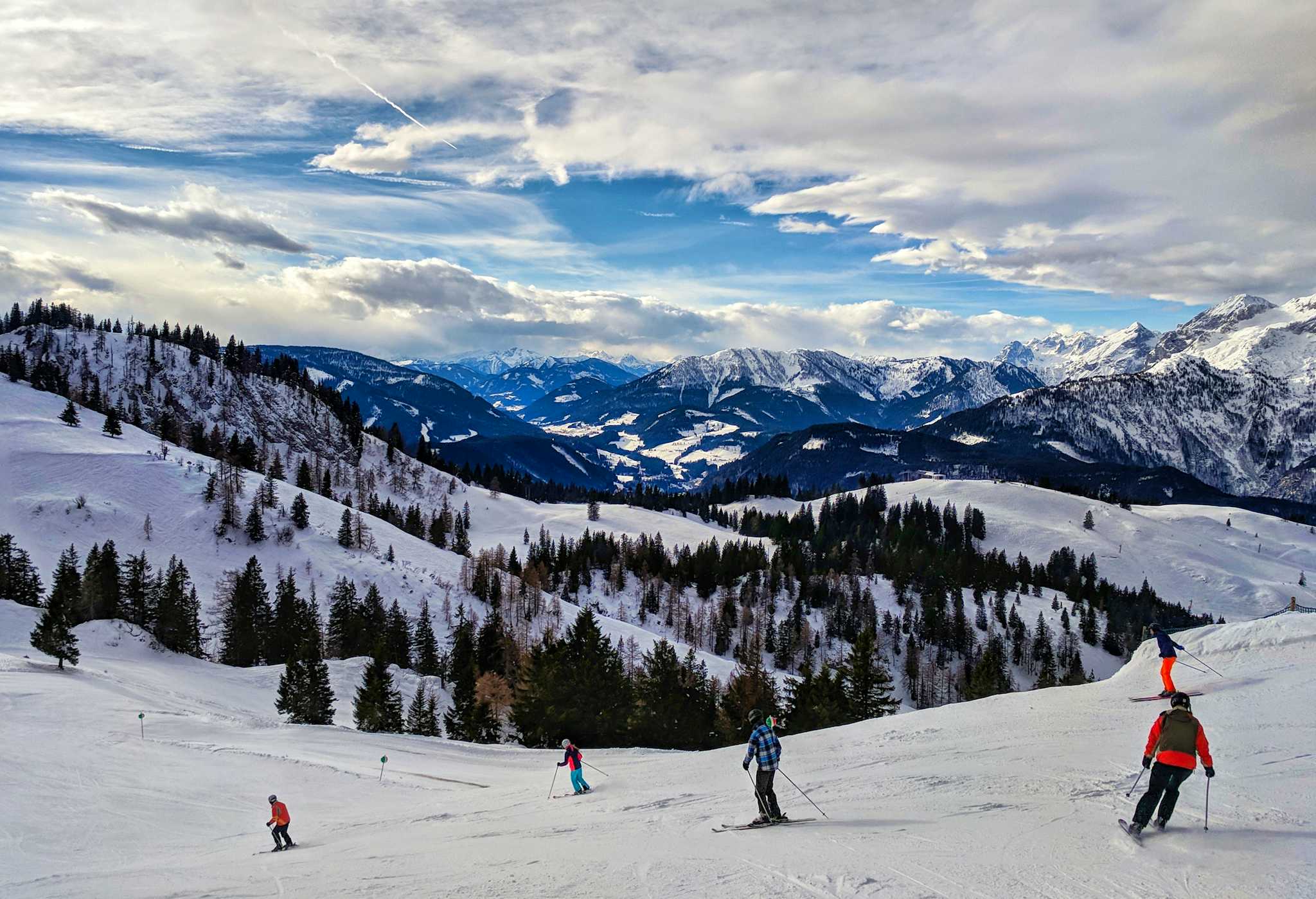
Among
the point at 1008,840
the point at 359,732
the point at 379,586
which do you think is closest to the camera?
the point at 1008,840

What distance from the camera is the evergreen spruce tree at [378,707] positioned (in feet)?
167

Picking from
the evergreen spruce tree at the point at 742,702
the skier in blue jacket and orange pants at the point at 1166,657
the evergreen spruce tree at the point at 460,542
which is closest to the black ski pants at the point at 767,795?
the skier in blue jacket and orange pants at the point at 1166,657

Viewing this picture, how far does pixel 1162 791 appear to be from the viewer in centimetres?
1248

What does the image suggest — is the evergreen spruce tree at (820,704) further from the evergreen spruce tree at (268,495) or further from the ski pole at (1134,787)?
the evergreen spruce tree at (268,495)

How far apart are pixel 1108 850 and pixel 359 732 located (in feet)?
124

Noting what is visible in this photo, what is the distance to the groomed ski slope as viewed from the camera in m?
11.6

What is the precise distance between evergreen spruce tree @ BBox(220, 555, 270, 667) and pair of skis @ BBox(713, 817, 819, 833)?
78520 mm

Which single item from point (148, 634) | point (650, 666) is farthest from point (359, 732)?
point (148, 634)

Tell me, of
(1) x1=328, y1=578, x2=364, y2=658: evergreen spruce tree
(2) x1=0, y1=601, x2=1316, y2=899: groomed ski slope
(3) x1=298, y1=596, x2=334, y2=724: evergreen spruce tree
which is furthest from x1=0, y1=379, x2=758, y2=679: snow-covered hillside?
(2) x1=0, y1=601, x2=1316, y2=899: groomed ski slope

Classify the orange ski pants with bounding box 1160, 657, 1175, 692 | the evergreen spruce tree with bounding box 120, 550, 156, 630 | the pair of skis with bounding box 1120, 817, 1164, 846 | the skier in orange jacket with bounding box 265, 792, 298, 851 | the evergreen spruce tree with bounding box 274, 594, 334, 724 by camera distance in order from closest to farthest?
the pair of skis with bounding box 1120, 817, 1164, 846
the skier in orange jacket with bounding box 265, 792, 298, 851
the orange ski pants with bounding box 1160, 657, 1175, 692
the evergreen spruce tree with bounding box 274, 594, 334, 724
the evergreen spruce tree with bounding box 120, 550, 156, 630

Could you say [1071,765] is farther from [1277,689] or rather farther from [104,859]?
[104,859]

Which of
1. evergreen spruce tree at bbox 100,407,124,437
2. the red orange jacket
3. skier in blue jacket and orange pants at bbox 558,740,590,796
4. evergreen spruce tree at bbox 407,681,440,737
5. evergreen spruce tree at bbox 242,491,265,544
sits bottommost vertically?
evergreen spruce tree at bbox 407,681,440,737

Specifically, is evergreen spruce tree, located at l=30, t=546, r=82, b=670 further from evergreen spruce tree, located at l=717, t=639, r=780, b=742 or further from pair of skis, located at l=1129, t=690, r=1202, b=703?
pair of skis, located at l=1129, t=690, r=1202, b=703

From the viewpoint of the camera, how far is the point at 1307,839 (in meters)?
11.7
